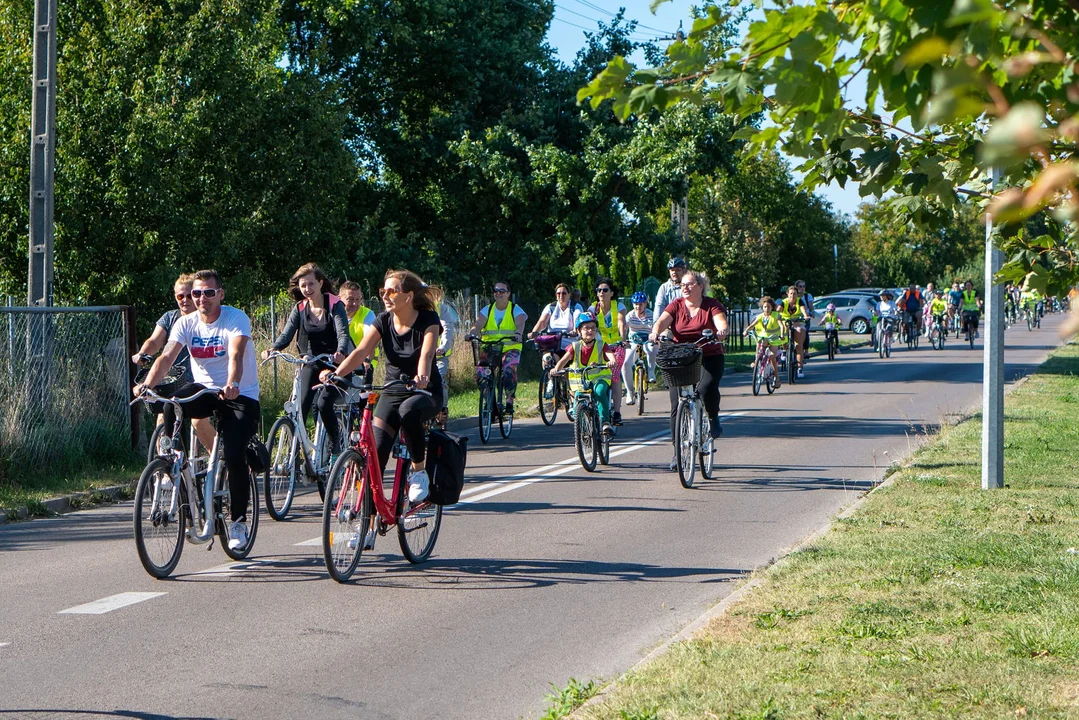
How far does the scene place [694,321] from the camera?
452 inches

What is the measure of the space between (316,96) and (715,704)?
593 inches

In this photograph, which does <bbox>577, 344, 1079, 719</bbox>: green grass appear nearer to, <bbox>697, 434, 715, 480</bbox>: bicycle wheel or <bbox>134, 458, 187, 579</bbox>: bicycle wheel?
<bbox>697, 434, 715, 480</bbox>: bicycle wheel

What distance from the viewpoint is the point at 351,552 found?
7.46m

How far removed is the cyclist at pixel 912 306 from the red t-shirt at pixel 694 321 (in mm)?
25892

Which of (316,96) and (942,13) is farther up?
(316,96)

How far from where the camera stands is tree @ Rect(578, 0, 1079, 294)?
1.49 metres

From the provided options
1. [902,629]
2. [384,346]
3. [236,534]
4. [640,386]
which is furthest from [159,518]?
[640,386]

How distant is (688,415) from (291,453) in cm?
362

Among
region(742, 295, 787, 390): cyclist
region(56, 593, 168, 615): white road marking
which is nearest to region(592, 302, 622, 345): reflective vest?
region(742, 295, 787, 390): cyclist

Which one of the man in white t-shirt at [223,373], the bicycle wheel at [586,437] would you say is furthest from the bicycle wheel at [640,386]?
the man in white t-shirt at [223,373]

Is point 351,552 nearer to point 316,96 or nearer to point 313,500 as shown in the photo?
point 313,500

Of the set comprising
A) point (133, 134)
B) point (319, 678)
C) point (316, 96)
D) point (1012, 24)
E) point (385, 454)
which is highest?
point (316, 96)

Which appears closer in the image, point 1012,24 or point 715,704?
point 1012,24

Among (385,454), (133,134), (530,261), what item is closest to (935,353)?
(530,261)
